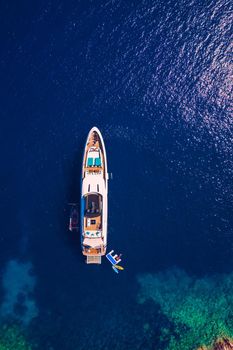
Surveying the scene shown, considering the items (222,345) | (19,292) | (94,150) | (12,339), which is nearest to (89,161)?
(94,150)

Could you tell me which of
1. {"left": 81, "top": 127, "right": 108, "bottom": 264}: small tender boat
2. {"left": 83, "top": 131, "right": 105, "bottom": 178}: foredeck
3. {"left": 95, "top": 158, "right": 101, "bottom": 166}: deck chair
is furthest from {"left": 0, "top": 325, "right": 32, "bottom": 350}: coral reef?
{"left": 95, "top": 158, "right": 101, "bottom": 166}: deck chair

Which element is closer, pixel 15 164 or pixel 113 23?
pixel 15 164

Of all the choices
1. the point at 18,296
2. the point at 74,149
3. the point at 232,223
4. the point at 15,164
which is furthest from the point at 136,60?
the point at 18,296

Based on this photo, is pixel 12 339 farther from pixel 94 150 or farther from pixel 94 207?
pixel 94 150

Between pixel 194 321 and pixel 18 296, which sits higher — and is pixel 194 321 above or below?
below

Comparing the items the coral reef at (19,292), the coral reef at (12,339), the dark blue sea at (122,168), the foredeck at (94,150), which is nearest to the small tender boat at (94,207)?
the foredeck at (94,150)

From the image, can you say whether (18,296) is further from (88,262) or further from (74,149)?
(74,149)

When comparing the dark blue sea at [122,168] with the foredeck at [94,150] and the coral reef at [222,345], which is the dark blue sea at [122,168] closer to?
the coral reef at [222,345]

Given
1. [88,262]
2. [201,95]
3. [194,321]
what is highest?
[201,95]
